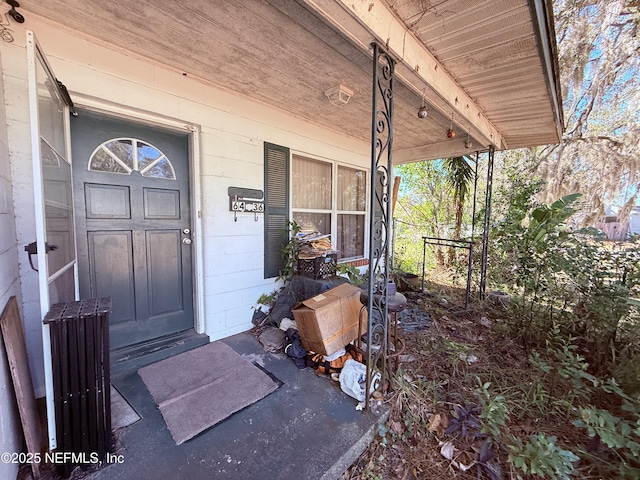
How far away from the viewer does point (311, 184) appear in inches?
150

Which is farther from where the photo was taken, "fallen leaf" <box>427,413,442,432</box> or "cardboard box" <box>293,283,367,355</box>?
"cardboard box" <box>293,283,367,355</box>

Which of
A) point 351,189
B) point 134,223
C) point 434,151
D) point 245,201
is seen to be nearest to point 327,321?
point 245,201

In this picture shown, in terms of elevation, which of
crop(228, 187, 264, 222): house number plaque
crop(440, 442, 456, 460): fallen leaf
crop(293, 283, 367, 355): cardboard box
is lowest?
crop(440, 442, 456, 460): fallen leaf

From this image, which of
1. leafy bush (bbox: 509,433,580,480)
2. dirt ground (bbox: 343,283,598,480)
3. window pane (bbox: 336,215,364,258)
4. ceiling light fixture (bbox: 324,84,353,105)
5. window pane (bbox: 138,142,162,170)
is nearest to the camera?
leafy bush (bbox: 509,433,580,480)

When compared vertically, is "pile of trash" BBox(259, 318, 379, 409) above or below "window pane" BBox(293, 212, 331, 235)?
below

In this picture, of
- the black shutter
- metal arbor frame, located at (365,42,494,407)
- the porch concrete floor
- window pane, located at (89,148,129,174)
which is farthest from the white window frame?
the porch concrete floor

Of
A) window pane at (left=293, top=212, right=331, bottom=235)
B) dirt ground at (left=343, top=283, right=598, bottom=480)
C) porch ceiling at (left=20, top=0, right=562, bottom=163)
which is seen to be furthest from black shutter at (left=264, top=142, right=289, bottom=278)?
dirt ground at (left=343, top=283, right=598, bottom=480)

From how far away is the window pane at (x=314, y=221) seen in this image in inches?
146

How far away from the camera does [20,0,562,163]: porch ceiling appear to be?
60.5 inches

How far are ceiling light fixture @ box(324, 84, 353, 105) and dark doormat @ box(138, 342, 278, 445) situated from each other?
2.71 meters

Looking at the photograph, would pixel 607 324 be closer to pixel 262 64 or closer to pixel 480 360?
pixel 480 360

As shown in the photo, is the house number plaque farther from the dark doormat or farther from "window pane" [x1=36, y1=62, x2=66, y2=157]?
the dark doormat

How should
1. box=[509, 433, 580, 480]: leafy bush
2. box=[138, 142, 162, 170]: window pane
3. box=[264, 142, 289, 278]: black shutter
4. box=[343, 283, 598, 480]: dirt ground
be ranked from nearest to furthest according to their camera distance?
1. box=[509, 433, 580, 480]: leafy bush
2. box=[343, 283, 598, 480]: dirt ground
3. box=[138, 142, 162, 170]: window pane
4. box=[264, 142, 289, 278]: black shutter

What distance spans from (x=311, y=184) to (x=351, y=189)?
1.01 meters
